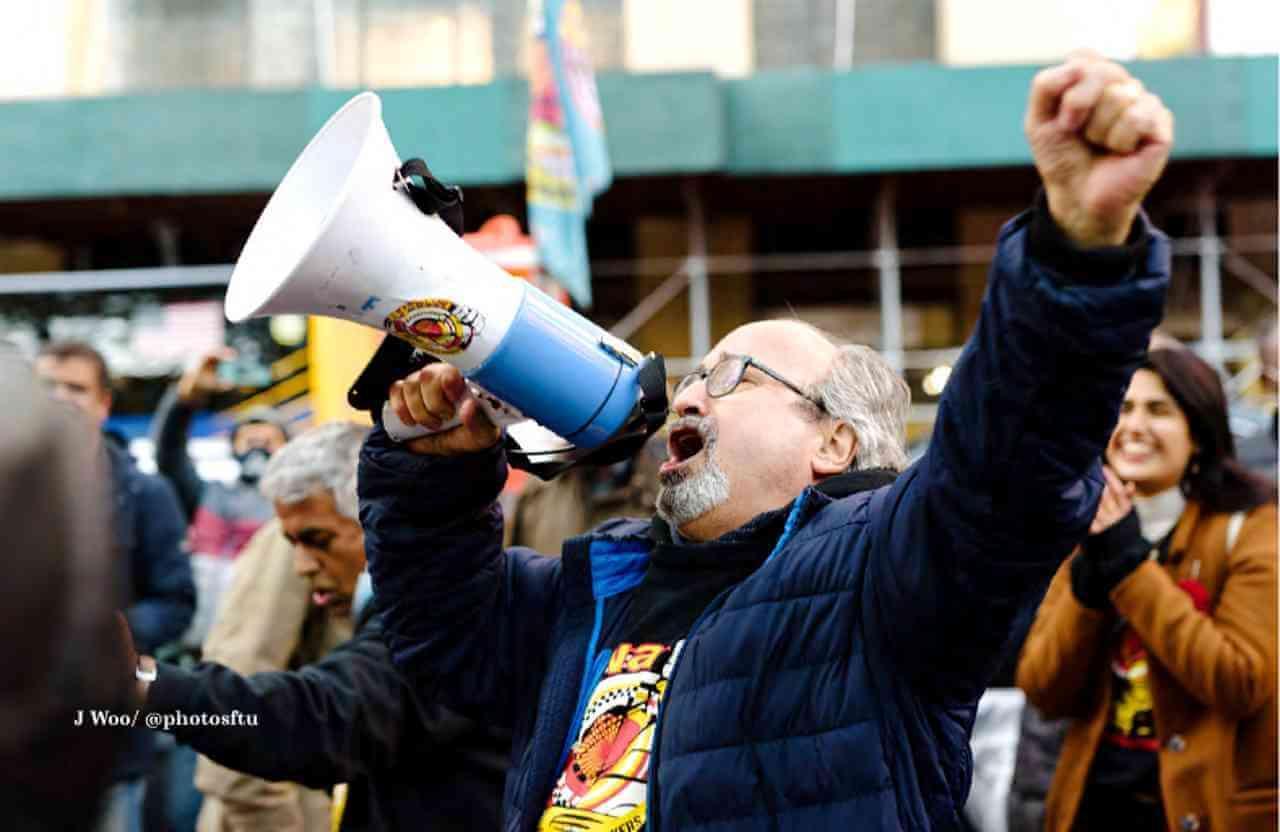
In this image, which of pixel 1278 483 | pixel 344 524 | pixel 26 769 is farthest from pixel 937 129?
pixel 26 769

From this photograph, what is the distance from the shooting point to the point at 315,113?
11242mm

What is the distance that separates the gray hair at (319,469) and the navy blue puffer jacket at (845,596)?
36.8 inches

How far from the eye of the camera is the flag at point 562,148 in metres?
7.19

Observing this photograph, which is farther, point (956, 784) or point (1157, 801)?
point (1157, 801)

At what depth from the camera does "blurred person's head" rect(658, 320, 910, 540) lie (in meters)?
2.56

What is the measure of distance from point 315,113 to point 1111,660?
8495mm

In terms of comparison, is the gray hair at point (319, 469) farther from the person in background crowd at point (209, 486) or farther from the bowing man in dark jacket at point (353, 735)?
the person in background crowd at point (209, 486)

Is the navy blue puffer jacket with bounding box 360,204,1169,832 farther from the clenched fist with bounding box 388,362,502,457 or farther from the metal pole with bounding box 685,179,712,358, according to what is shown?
the metal pole with bounding box 685,179,712,358

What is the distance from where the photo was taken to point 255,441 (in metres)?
6.48

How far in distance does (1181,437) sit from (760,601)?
1.94 meters

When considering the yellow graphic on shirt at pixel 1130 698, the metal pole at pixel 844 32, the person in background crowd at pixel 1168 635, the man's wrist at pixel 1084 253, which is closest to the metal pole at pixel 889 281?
the metal pole at pixel 844 32

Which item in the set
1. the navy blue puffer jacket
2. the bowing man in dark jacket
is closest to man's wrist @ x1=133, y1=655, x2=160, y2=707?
the bowing man in dark jacket

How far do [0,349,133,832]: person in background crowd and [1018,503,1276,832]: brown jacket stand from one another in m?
2.88

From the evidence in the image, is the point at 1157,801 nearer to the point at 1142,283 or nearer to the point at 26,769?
the point at 1142,283
